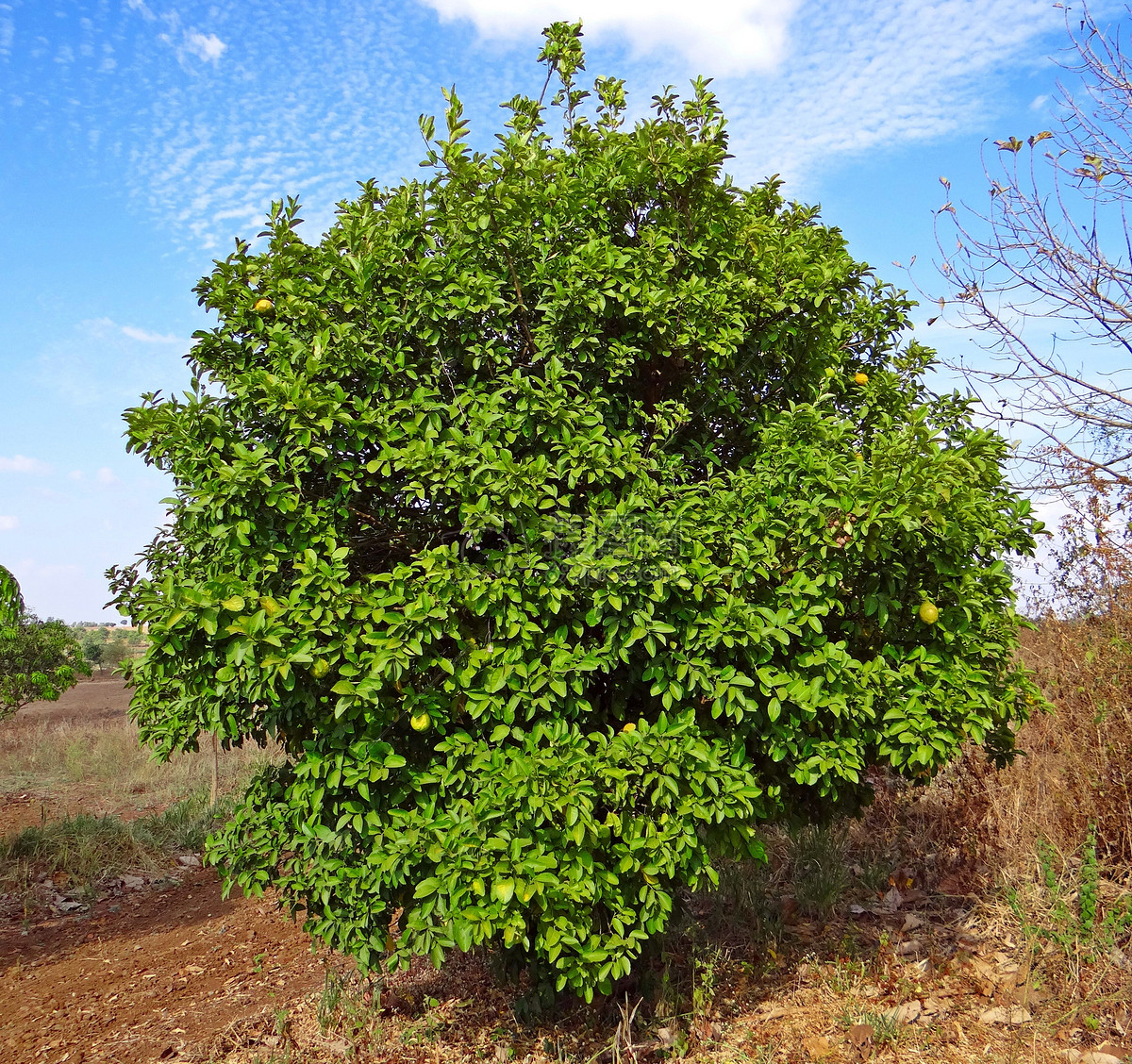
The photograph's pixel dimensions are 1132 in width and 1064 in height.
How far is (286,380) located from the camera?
3.53 m

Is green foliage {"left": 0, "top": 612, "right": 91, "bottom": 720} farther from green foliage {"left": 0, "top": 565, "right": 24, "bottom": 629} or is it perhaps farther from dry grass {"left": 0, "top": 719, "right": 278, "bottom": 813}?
dry grass {"left": 0, "top": 719, "right": 278, "bottom": 813}

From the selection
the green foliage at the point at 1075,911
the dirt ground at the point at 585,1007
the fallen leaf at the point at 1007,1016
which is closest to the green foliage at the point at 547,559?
the dirt ground at the point at 585,1007

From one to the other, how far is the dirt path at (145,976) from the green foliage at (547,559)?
5.75 feet

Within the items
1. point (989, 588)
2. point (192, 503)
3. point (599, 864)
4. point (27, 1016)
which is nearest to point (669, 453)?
point (989, 588)

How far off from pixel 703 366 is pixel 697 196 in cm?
85

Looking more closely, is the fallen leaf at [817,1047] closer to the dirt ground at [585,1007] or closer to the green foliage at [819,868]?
the dirt ground at [585,1007]

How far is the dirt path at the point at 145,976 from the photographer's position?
488 cm

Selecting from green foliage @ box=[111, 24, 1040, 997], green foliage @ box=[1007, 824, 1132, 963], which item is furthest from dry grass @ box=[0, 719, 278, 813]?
green foliage @ box=[1007, 824, 1132, 963]

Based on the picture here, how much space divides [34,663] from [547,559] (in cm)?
795

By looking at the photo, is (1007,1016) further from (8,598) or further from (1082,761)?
(8,598)

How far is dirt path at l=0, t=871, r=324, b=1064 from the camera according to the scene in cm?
488

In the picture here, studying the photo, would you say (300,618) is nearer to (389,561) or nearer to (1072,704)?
(389,561)

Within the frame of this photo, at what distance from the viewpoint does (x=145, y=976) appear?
5898 mm

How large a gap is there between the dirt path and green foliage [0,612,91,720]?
245 centimetres
